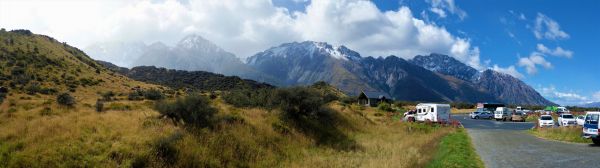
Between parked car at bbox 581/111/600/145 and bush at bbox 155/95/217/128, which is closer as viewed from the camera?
bush at bbox 155/95/217/128

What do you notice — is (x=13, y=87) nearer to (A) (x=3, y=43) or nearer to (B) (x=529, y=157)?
(A) (x=3, y=43)

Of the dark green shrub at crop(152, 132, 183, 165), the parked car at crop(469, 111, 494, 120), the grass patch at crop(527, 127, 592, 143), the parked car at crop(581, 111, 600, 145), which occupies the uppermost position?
the parked car at crop(469, 111, 494, 120)

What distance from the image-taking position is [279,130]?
81.5 feet

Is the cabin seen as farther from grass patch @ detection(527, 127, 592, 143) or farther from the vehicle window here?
the vehicle window

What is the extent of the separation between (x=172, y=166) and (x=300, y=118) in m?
13.7

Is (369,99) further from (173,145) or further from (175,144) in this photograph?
(173,145)

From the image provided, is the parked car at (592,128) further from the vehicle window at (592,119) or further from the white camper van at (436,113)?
the white camper van at (436,113)

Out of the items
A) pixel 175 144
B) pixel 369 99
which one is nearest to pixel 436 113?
pixel 175 144

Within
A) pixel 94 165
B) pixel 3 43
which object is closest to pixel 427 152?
pixel 94 165

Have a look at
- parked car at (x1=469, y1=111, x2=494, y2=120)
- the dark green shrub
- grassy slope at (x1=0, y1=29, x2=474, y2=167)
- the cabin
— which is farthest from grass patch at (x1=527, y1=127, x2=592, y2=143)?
the cabin

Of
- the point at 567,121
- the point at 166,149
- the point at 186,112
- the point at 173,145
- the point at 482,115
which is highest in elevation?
the point at 482,115

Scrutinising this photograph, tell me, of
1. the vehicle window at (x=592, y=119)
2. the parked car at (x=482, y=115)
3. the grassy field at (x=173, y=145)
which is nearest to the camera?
the grassy field at (x=173, y=145)

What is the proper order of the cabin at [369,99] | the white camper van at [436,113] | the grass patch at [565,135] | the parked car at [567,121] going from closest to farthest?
the grass patch at [565,135] → the parked car at [567,121] → the white camper van at [436,113] → the cabin at [369,99]

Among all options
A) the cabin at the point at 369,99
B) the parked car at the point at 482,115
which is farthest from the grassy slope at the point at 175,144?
the cabin at the point at 369,99
